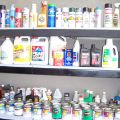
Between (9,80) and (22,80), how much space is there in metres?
0.15

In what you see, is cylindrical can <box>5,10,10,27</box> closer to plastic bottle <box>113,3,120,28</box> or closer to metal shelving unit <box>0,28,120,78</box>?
metal shelving unit <box>0,28,120,78</box>

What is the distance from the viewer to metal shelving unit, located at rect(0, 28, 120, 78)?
1870 millimetres

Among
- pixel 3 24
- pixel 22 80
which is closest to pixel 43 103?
pixel 22 80

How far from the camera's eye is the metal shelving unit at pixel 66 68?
6.14 feet

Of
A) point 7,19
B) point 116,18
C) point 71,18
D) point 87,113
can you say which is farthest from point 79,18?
point 87,113

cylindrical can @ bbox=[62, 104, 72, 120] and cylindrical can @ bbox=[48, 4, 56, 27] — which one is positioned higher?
cylindrical can @ bbox=[48, 4, 56, 27]

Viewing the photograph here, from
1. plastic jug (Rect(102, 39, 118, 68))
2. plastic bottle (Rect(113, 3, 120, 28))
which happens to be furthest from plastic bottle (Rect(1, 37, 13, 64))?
plastic bottle (Rect(113, 3, 120, 28))

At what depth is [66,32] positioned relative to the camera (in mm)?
→ 1927

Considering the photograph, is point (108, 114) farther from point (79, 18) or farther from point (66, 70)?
point (79, 18)

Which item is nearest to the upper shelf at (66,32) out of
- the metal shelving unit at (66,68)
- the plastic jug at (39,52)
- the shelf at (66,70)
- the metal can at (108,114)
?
the metal shelving unit at (66,68)

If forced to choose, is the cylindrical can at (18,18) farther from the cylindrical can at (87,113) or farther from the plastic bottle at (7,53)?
the cylindrical can at (87,113)

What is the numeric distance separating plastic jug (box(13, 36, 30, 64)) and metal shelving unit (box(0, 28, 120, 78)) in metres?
0.06

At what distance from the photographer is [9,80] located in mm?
2510

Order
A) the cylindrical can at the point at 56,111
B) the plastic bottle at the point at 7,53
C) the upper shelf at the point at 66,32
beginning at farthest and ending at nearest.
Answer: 1. the plastic bottle at the point at 7,53
2. the cylindrical can at the point at 56,111
3. the upper shelf at the point at 66,32
